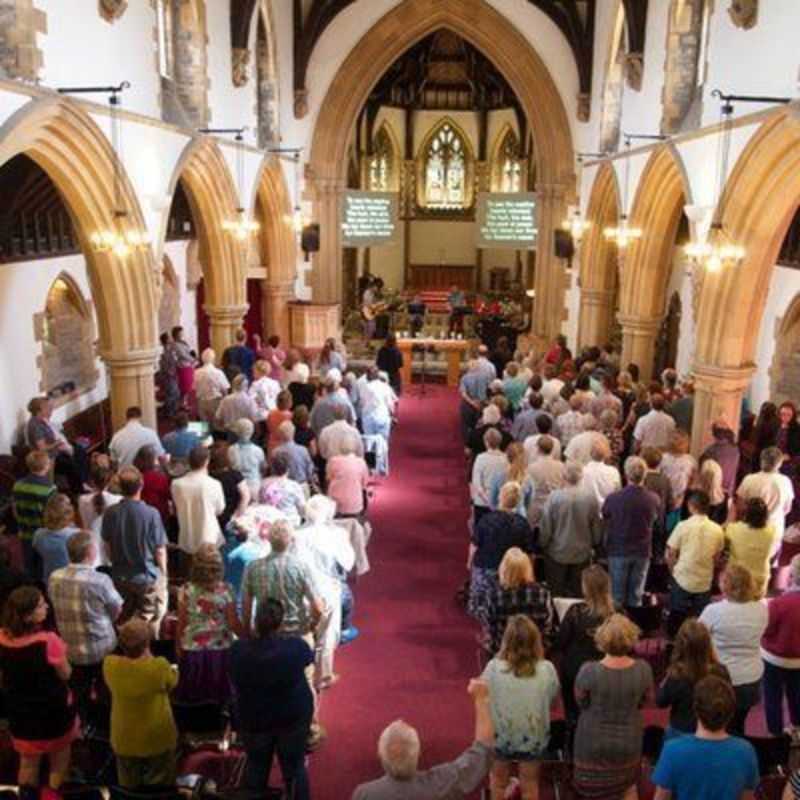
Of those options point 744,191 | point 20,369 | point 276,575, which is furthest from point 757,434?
point 20,369

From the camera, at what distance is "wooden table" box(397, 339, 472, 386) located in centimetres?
1705

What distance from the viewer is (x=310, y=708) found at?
4.25 m

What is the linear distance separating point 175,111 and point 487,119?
18.1 m

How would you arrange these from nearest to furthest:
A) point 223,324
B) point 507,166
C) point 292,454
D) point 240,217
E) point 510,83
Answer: point 292,454 < point 240,217 < point 223,324 < point 510,83 < point 507,166

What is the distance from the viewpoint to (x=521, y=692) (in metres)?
3.99

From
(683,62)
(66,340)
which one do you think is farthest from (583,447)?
(66,340)

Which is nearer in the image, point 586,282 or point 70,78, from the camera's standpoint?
point 70,78

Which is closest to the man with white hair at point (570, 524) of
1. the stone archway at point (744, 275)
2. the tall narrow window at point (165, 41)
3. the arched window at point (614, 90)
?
the stone archway at point (744, 275)

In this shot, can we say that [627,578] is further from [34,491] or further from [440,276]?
[440,276]

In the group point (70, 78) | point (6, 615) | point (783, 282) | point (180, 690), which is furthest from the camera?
point (783, 282)

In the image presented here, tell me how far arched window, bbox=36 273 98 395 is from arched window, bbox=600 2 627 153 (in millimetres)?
8476

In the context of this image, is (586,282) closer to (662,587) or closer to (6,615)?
(662,587)

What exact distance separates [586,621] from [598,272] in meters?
12.2

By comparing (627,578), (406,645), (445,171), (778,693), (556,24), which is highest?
(556,24)
